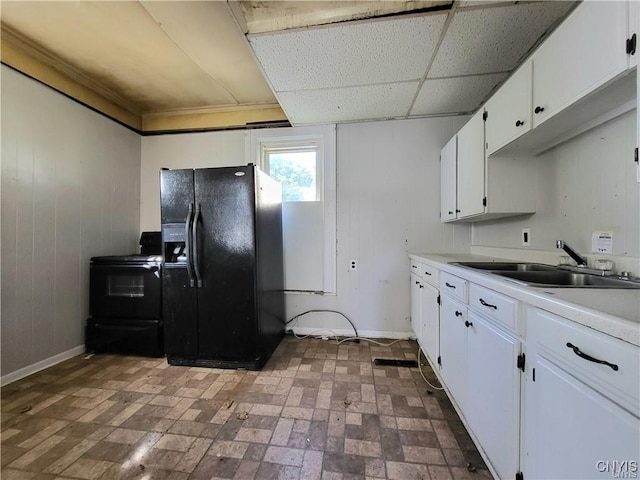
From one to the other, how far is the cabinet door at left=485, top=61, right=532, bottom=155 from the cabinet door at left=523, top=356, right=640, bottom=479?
4.19 ft

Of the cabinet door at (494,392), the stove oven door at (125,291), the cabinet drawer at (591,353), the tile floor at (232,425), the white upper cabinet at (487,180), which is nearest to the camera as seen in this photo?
the cabinet drawer at (591,353)

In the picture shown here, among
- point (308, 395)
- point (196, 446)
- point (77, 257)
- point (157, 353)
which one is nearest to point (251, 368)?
point (308, 395)

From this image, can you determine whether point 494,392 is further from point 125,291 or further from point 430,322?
point 125,291

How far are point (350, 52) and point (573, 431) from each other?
2168 millimetres

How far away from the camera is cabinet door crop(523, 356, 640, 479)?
60 centimetres

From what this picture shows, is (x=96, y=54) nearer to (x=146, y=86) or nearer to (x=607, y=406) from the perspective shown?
(x=146, y=86)

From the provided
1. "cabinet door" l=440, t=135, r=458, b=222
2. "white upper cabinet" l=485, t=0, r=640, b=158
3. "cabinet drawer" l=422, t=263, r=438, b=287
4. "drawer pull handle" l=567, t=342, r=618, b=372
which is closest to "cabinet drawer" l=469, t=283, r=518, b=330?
"drawer pull handle" l=567, t=342, r=618, b=372

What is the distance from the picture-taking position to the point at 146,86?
269cm

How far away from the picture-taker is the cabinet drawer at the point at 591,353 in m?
0.57

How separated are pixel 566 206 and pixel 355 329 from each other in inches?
84.1

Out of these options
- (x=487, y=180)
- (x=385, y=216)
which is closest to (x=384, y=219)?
(x=385, y=216)

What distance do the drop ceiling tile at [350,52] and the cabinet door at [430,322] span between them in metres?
1.71

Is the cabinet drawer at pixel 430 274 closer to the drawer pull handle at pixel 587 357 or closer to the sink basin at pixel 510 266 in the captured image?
the sink basin at pixel 510 266

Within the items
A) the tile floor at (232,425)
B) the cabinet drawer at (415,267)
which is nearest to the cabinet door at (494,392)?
the tile floor at (232,425)
